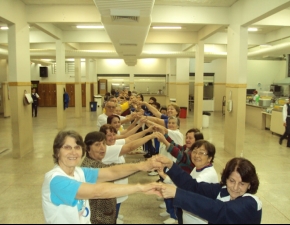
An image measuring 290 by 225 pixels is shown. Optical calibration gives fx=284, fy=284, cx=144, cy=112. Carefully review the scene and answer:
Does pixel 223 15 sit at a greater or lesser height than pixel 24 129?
greater

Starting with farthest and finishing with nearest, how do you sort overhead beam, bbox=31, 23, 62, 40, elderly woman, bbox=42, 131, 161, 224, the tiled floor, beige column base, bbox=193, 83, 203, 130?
beige column base, bbox=193, 83, 203, 130 → overhead beam, bbox=31, 23, 62, 40 → the tiled floor → elderly woman, bbox=42, 131, 161, 224

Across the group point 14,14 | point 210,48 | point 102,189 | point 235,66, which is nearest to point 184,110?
point 210,48

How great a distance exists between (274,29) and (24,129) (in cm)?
920

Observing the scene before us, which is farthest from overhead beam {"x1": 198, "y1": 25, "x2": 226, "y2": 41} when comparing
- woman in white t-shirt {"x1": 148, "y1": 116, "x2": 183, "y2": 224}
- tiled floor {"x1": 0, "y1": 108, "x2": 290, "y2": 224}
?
woman in white t-shirt {"x1": 148, "y1": 116, "x2": 183, "y2": 224}

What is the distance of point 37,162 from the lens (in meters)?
6.25

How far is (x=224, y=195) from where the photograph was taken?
1.94 meters

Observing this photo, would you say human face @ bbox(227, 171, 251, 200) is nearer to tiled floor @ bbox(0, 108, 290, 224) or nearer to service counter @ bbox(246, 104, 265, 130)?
tiled floor @ bbox(0, 108, 290, 224)

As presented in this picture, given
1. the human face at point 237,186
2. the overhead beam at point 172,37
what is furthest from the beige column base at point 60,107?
the human face at point 237,186

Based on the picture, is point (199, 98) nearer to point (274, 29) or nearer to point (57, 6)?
point (274, 29)

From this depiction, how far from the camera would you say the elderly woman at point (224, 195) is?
1500 mm

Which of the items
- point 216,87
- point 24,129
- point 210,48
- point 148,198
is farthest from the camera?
point 216,87

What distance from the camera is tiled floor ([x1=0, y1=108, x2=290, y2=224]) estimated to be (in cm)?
362

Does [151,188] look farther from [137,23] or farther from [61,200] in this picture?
[137,23]

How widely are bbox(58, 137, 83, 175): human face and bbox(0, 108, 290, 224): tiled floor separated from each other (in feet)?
1.44
